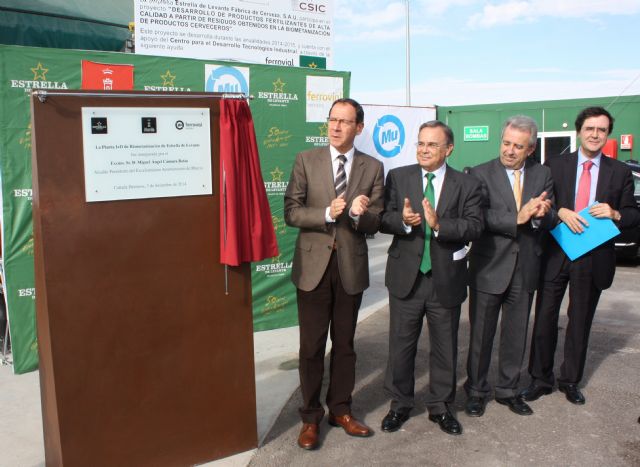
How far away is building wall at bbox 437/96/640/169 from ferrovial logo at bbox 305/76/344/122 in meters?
10.9

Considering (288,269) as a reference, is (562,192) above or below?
above

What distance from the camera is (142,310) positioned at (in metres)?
2.91

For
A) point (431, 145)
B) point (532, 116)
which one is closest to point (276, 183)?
point (431, 145)

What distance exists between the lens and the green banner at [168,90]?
4410 mm

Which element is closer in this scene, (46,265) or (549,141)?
(46,265)

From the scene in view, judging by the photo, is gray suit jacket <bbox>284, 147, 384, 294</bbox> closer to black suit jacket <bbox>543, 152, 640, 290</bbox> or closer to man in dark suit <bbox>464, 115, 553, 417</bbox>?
man in dark suit <bbox>464, 115, 553, 417</bbox>

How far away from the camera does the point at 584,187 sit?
12.8 ft

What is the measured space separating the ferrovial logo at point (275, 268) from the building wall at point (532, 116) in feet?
37.9

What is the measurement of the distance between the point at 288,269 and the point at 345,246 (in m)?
2.55

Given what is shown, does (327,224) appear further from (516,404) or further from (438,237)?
(516,404)

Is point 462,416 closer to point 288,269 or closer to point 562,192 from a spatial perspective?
point 562,192

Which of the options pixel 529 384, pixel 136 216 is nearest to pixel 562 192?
pixel 529 384

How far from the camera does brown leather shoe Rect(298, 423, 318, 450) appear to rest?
Answer: 335cm

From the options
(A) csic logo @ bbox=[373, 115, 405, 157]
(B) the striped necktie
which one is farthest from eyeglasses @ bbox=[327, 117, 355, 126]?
(A) csic logo @ bbox=[373, 115, 405, 157]
